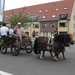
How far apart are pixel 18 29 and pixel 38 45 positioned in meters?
1.72

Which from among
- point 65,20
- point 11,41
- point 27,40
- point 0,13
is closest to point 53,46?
point 27,40

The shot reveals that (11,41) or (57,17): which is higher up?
(57,17)

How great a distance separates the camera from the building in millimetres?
55188

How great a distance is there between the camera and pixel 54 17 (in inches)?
2254

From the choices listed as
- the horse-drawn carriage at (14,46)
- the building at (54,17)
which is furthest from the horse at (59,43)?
the building at (54,17)

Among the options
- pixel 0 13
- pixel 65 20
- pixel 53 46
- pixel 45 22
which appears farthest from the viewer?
pixel 45 22

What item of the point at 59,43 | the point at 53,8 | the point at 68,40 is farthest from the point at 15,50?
the point at 53,8

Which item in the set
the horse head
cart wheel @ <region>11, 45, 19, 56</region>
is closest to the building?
cart wheel @ <region>11, 45, 19, 56</region>

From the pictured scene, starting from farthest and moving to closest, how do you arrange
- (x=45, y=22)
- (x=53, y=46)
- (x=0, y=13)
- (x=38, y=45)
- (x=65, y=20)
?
1. (x=45, y=22)
2. (x=65, y=20)
3. (x=0, y=13)
4. (x=38, y=45)
5. (x=53, y=46)

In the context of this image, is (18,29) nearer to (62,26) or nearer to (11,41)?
(11,41)

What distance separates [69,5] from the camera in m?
56.9

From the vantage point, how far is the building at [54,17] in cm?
5519

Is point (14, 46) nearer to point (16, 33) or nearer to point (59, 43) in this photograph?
point (16, 33)

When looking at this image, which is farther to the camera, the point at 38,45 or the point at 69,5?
the point at 69,5
